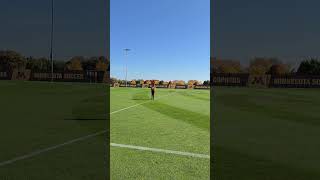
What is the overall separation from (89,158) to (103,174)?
4.59ft

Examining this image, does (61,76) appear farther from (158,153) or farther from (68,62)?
(158,153)

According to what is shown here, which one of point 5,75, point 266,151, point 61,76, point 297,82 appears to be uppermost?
point 5,75

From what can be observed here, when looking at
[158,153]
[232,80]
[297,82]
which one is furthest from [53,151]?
[232,80]

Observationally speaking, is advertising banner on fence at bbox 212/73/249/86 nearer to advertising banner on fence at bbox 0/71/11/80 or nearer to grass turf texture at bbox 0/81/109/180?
advertising banner on fence at bbox 0/71/11/80

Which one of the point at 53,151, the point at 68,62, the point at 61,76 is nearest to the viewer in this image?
the point at 53,151

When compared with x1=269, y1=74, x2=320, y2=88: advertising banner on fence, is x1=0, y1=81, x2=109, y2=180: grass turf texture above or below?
below

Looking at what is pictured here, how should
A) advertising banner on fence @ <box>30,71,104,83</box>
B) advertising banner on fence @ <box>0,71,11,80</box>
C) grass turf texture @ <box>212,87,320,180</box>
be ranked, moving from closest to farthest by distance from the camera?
grass turf texture @ <box>212,87,320,180</box>, advertising banner on fence @ <box>30,71,104,83</box>, advertising banner on fence @ <box>0,71,11,80</box>

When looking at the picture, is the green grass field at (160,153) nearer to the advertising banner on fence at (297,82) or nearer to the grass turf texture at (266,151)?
the grass turf texture at (266,151)

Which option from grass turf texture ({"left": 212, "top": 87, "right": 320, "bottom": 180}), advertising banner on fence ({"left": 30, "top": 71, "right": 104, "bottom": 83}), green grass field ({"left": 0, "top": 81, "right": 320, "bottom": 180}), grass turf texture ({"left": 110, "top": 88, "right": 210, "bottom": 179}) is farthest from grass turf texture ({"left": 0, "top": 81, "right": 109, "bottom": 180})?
advertising banner on fence ({"left": 30, "top": 71, "right": 104, "bottom": 83})

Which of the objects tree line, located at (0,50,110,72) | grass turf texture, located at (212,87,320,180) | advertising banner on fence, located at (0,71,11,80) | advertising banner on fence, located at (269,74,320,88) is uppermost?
tree line, located at (0,50,110,72)

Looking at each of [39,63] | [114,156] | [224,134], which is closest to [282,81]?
[39,63]

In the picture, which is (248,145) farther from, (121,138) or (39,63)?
(39,63)

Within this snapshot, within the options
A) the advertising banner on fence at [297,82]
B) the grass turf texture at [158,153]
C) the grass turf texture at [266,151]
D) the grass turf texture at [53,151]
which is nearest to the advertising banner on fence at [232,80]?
the advertising banner on fence at [297,82]

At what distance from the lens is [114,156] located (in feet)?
25.7
